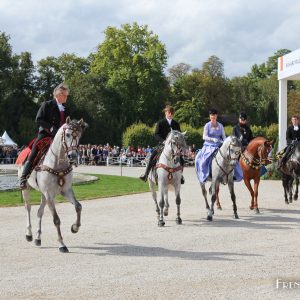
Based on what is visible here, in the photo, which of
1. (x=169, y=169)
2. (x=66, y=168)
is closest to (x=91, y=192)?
(x=169, y=169)

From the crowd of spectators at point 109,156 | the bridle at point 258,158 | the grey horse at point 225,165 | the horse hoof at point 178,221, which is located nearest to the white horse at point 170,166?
the horse hoof at point 178,221

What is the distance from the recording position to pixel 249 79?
102375 millimetres

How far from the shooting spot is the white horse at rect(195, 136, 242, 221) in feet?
48.7

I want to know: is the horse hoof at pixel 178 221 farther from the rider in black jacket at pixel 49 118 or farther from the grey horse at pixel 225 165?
the rider in black jacket at pixel 49 118

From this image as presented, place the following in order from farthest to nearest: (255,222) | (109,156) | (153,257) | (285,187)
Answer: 1. (109,156)
2. (285,187)
3. (255,222)
4. (153,257)

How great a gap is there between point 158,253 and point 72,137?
2648 mm

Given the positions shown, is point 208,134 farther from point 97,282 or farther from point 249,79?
point 249,79

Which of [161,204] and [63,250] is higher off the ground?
[161,204]

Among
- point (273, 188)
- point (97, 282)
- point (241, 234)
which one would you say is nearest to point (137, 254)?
point (97, 282)

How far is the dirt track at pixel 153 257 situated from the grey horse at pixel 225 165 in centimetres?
63

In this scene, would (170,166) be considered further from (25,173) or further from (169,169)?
(25,173)

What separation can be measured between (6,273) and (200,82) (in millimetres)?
77076

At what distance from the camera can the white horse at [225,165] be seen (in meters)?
14.9

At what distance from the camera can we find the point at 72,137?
1052 cm
